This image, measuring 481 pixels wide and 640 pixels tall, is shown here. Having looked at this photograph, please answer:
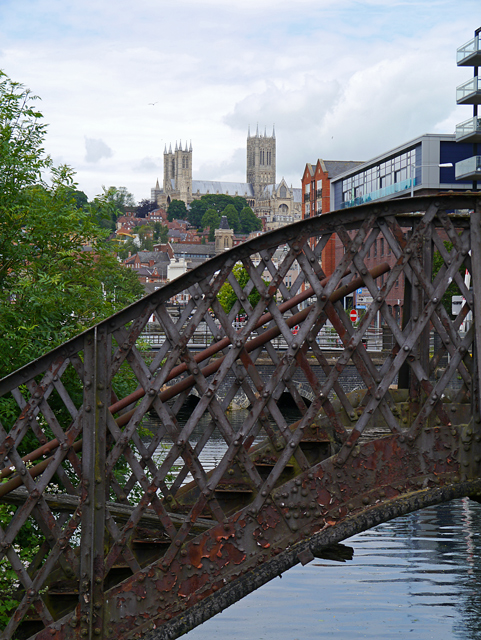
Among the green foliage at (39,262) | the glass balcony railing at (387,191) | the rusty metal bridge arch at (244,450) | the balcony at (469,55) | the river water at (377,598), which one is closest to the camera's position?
the rusty metal bridge arch at (244,450)

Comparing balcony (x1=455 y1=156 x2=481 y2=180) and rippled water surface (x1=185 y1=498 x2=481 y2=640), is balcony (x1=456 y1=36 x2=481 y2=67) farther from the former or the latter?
rippled water surface (x1=185 y1=498 x2=481 y2=640)

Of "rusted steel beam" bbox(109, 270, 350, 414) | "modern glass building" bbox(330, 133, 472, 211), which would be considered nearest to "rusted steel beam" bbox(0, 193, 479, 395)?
"rusted steel beam" bbox(109, 270, 350, 414)

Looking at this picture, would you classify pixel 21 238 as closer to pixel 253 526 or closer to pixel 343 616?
pixel 253 526

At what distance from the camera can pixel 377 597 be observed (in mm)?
13016

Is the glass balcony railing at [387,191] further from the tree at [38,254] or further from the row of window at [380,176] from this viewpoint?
the tree at [38,254]

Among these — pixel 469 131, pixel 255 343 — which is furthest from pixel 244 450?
pixel 469 131

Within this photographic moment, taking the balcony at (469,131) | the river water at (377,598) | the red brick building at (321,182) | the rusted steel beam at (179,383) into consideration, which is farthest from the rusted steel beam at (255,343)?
the red brick building at (321,182)

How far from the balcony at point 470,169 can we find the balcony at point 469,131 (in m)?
2.28

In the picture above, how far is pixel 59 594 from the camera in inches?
216

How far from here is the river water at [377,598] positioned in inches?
445

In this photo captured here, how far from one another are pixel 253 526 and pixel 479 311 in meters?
2.08

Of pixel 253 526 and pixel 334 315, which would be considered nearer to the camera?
pixel 253 526

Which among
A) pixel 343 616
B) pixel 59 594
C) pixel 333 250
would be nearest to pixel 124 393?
pixel 343 616

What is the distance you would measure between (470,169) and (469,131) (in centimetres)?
383
